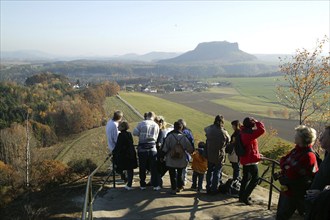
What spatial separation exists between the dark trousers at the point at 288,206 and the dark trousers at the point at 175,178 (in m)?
3.12

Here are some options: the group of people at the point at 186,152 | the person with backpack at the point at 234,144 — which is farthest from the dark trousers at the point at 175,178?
the person with backpack at the point at 234,144

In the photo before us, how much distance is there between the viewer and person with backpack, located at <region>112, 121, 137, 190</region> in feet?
26.3

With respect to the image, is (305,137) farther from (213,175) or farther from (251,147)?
(213,175)

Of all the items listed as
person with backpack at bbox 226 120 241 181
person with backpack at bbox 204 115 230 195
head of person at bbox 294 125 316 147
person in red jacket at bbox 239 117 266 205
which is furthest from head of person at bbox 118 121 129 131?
head of person at bbox 294 125 316 147

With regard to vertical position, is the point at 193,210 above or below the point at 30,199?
above

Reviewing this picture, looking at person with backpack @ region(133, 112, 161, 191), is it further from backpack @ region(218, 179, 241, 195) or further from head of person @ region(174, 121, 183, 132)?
backpack @ region(218, 179, 241, 195)

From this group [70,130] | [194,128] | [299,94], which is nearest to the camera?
[299,94]

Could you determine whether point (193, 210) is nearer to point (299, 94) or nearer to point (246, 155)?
point (246, 155)

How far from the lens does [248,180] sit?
750 cm

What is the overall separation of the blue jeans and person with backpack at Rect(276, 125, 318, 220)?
273 cm

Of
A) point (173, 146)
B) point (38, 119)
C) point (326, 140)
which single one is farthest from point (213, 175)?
point (38, 119)

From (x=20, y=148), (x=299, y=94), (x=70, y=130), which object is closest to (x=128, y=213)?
(x=299, y=94)

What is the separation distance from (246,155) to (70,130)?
6497 cm

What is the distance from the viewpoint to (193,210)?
7188 millimetres
